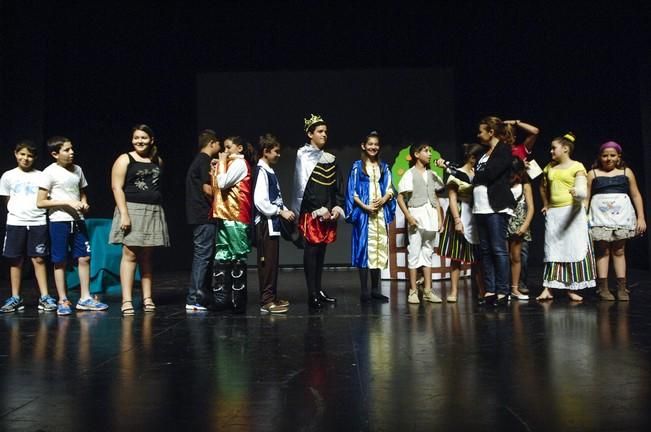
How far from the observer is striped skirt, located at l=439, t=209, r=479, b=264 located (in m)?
4.60

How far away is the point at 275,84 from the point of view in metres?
8.61

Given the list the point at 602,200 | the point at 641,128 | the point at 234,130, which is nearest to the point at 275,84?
the point at 234,130

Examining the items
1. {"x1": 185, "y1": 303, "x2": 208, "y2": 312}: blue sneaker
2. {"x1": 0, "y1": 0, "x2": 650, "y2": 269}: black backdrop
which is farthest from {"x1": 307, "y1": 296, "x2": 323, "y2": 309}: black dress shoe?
{"x1": 0, "y1": 0, "x2": 650, "y2": 269}: black backdrop

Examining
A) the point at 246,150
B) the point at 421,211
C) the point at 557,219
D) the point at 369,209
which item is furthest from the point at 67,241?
the point at 557,219

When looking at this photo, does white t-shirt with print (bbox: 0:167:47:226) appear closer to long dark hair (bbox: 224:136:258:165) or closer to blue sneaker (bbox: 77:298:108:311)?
blue sneaker (bbox: 77:298:108:311)

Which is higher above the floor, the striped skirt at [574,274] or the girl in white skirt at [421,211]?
the girl in white skirt at [421,211]

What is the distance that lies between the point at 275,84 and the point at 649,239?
15.2 feet

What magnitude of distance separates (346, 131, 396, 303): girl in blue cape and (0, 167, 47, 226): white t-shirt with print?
81.9 inches

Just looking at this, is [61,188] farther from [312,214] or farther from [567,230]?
[567,230]

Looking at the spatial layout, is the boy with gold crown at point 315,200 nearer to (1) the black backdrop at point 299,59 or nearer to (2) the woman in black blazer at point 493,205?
(2) the woman in black blazer at point 493,205

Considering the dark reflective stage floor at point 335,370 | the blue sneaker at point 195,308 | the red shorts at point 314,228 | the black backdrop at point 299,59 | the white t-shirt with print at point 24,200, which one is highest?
the black backdrop at point 299,59

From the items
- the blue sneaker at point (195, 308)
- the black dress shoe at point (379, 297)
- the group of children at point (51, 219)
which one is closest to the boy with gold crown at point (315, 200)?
the black dress shoe at point (379, 297)

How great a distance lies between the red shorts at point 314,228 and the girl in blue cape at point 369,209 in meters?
0.35

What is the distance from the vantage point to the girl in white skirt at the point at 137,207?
14.2 ft
